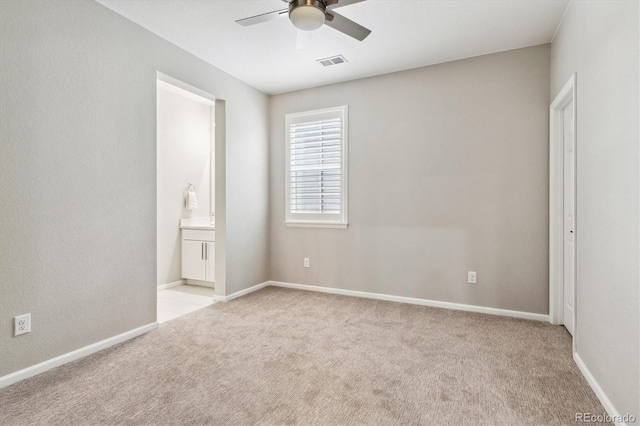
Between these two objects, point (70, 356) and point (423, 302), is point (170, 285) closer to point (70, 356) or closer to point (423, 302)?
point (70, 356)

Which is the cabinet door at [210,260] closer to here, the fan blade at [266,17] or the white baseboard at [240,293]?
the white baseboard at [240,293]

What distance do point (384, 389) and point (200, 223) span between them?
4.03 m

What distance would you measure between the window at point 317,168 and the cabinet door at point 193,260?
50.6 inches

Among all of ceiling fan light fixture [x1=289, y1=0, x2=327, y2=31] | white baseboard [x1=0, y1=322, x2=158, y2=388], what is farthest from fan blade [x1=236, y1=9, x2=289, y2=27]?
white baseboard [x1=0, y1=322, x2=158, y2=388]

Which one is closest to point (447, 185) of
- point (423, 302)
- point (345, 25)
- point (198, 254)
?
point (423, 302)

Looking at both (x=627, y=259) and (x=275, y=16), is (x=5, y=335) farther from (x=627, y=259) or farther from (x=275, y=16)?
(x=627, y=259)

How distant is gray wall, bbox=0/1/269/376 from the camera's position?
7.08 ft

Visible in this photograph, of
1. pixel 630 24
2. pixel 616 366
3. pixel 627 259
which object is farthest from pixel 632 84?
pixel 616 366

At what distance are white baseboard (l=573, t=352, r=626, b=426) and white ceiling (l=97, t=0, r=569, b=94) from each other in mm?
2627

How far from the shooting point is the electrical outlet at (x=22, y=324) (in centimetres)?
216

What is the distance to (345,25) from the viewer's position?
2197mm

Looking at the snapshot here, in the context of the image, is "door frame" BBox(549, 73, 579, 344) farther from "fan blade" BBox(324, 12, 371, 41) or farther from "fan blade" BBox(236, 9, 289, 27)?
"fan blade" BBox(236, 9, 289, 27)

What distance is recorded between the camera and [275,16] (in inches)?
85.4

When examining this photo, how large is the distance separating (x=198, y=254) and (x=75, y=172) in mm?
2381
